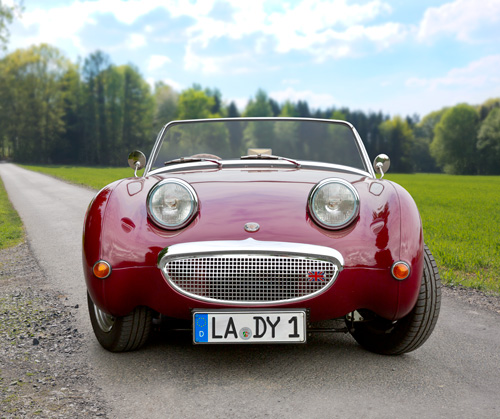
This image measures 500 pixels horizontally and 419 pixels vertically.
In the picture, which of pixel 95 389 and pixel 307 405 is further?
pixel 95 389

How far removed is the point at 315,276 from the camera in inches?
107

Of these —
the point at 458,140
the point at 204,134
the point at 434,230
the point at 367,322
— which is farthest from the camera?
the point at 458,140

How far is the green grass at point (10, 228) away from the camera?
26.6ft

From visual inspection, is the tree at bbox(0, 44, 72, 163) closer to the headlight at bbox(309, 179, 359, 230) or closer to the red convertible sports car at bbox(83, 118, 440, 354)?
the red convertible sports car at bbox(83, 118, 440, 354)

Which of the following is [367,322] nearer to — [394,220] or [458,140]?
[394,220]

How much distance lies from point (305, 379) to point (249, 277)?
1.99ft

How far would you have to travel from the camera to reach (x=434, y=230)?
33.6ft

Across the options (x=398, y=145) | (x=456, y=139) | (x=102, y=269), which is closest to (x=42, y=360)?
(x=102, y=269)

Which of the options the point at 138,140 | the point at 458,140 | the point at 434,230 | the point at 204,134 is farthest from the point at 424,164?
the point at 204,134

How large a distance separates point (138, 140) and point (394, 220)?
2924 inches

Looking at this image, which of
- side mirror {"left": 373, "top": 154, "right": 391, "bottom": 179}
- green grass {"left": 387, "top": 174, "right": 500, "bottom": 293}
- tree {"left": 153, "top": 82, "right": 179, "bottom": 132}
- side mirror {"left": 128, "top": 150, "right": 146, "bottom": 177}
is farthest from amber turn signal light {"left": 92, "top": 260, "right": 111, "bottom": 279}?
tree {"left": 153, "top": 82, "right": 179, "bottom": 132}

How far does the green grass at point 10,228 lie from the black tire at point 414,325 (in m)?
6.05

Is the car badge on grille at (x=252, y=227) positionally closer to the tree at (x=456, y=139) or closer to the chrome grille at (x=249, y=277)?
the chrome grille at (x=249, y=277)

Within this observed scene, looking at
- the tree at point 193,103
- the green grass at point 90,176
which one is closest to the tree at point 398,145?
the tree at point 193,103
